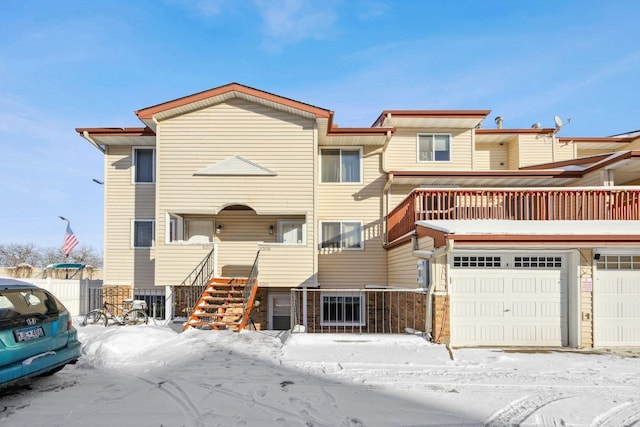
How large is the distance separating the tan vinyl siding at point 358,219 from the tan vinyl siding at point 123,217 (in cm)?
636

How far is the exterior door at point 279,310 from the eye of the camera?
1536 centimetres

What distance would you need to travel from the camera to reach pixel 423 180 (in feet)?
49.4

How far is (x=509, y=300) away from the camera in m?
9.88

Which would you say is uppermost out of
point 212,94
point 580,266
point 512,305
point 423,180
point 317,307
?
point 212,94

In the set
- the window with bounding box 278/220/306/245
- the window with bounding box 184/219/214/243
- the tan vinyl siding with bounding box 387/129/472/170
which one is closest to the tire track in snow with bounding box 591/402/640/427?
the window with bounding box 278/220/306/245

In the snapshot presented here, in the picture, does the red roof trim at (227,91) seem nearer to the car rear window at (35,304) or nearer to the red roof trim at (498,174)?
the red roof trim at (498,174)

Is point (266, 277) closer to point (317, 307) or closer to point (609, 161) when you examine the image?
point (317, 307)

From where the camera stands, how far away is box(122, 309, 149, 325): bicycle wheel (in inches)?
485

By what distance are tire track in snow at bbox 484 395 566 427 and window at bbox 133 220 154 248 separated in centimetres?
1316

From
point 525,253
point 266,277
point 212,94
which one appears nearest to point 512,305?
point 525,253

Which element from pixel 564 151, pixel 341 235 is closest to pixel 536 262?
pixel 341 235

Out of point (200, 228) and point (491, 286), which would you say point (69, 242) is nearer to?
point (200, 228)

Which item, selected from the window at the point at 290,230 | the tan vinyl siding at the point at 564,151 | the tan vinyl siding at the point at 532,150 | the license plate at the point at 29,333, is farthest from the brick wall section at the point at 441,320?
the tan vinyl siding at the point at 564,151

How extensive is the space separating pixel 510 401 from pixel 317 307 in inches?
387
